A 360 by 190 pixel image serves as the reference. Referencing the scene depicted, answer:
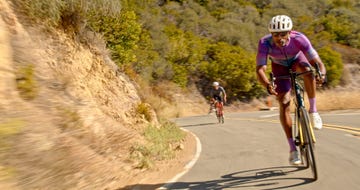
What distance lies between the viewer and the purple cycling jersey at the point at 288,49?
21.9ft

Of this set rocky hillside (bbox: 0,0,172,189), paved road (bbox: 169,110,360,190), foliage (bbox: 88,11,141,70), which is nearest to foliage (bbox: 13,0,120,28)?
rocky hillside (bbox: 0,0,172,189)

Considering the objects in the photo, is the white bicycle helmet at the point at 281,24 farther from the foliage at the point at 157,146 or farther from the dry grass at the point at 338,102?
the dry grass at the point at 338,102

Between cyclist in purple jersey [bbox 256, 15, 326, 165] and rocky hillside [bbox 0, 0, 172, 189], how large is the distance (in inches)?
108

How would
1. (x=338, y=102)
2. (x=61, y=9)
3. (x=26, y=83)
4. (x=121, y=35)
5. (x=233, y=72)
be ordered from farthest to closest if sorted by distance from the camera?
(x=233, y=72)
(x=338, y=102)
(x=121, y=35)
(x=61, y=9)
(x=26, y=83)

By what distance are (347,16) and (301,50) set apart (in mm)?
48655

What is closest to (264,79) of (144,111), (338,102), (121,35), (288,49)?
(288,49)

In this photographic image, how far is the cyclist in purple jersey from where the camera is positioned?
6441 millimetres

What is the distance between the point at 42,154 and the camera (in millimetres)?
5914

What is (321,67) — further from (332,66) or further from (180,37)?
(180,37)

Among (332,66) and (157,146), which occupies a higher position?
(332,66)

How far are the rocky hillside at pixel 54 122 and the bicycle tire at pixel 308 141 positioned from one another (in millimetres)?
2851

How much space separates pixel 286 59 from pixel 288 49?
273 millimetres

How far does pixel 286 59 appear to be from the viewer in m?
7.04

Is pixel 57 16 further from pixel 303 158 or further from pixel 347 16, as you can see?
→ pixel 347 16
